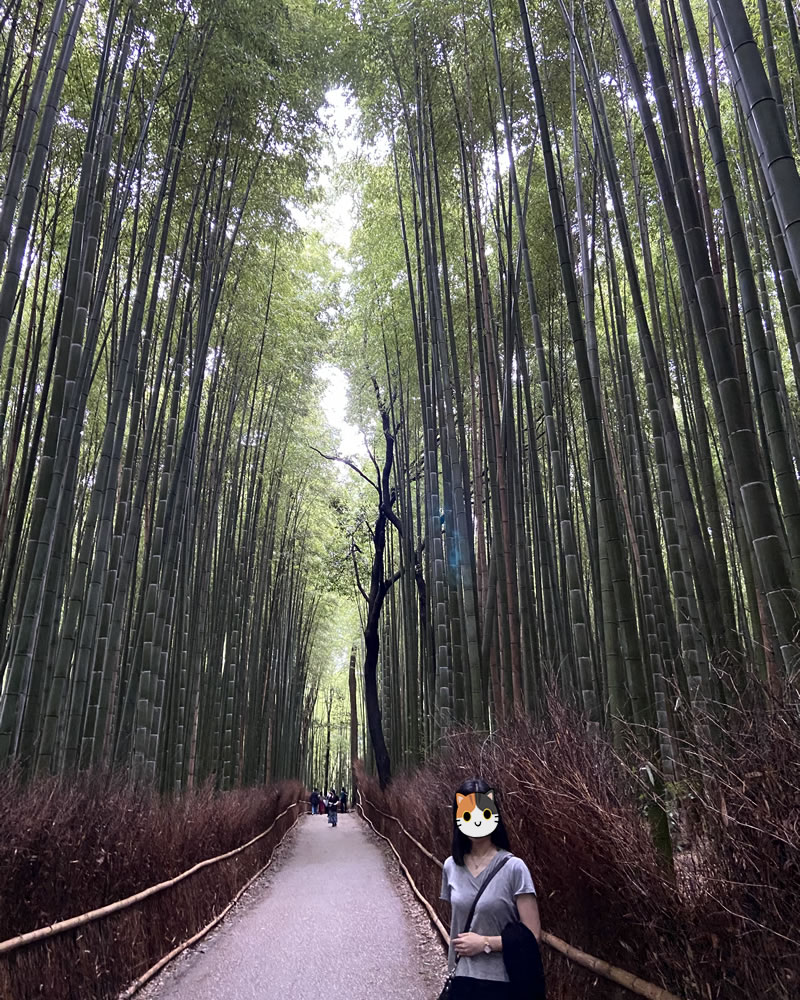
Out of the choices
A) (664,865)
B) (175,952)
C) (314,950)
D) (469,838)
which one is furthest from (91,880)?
(664,865)

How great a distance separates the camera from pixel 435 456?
4.94m

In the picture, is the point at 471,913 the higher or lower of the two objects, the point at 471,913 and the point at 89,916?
the higher

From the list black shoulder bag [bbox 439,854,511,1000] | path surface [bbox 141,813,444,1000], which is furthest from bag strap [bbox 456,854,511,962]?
path surface [bbox 141,813,444,1000]

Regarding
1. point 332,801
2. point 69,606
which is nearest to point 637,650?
point 69,606

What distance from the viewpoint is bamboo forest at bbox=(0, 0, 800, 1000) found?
1651mm

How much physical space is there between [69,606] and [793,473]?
10.3 feet

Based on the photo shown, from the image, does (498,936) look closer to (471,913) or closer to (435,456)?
(471,913)

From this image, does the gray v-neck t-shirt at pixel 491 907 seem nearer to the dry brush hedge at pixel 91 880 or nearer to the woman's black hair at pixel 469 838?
the woman's black hair at pixel 469 838

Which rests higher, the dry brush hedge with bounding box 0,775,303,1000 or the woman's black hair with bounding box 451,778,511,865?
the woman's black hair with bounding box 451,778,511,865

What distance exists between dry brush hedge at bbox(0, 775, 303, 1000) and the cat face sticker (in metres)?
1.32

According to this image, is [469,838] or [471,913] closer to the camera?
[471,913]

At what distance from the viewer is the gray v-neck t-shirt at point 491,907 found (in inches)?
52.8

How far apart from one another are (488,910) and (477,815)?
18cm

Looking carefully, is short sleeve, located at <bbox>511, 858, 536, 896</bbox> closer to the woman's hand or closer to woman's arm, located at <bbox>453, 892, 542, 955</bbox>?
woman's arm, located at <bbox>453, 892, 542, 955</bbox>
